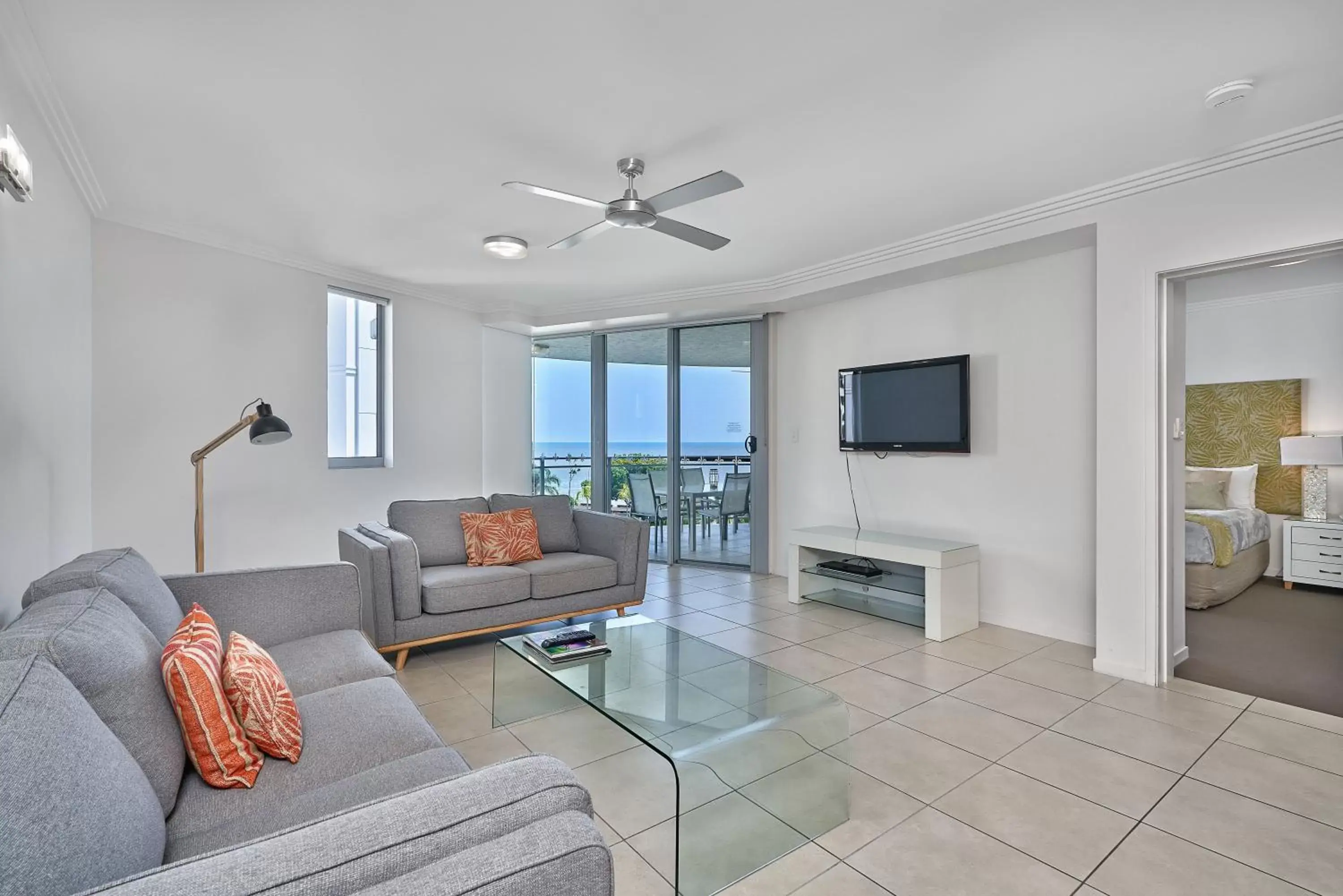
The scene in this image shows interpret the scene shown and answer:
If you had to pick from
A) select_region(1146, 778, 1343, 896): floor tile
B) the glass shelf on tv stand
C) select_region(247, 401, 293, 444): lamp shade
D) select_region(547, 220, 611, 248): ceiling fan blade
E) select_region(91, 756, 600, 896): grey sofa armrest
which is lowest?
select_region(1146, 778, 1343, 896): floor tile

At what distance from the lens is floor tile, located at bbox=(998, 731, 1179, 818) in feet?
6.80

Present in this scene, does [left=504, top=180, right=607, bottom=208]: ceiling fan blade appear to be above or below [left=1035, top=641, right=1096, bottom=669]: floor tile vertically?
above

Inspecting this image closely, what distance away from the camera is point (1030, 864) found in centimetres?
176

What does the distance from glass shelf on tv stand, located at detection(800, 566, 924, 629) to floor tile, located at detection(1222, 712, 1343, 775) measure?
1.61m

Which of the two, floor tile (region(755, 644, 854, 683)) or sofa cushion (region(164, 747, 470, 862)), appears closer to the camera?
sofa cushion (region(164, 747, 470, 862))

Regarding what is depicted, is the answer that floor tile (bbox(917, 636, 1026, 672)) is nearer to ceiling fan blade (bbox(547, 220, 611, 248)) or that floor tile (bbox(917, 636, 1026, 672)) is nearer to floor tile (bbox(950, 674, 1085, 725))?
floor tile (bbox(950, 674, 1085, 725))

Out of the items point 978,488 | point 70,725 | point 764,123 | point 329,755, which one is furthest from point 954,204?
point 70,725

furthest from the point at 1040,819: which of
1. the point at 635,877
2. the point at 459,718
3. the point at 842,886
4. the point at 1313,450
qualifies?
the point at 1313,450

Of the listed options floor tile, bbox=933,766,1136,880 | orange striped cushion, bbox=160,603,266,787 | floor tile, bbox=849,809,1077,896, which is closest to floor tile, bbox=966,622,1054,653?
floor tile, bbox=933,766,1136,880

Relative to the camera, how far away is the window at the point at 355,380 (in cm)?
476

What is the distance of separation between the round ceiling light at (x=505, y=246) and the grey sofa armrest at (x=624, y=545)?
179cm

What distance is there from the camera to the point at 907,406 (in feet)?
14.5

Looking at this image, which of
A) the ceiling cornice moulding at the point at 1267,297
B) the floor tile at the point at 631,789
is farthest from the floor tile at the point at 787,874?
the ceiling cornice moulding at the point at 1267,297

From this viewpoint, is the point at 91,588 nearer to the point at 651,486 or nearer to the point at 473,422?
the point at 473,422
